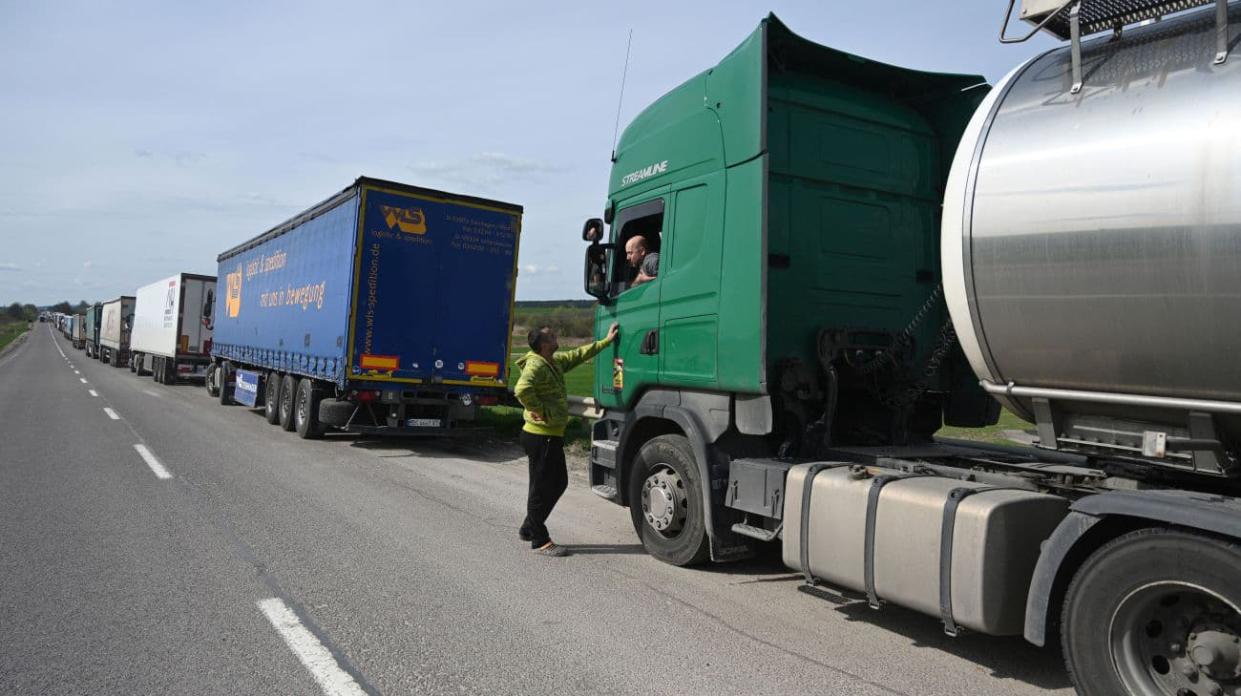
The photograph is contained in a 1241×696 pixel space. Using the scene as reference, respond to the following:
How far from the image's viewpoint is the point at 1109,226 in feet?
11.3

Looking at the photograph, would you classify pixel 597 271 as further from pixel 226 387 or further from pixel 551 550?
pixel 226 387

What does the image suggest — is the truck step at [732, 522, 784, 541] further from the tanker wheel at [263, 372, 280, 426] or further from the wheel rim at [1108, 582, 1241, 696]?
the tanker wheel at [263, 372, 280, 426]

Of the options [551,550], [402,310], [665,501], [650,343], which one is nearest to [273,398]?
[402,310]

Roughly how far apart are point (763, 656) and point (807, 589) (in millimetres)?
1358

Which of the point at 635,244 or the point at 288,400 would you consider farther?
the point at 288,400

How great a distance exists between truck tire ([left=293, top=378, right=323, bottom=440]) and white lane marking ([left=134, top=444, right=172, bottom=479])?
2401mm

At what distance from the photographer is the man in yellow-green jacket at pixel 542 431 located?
6355 mm

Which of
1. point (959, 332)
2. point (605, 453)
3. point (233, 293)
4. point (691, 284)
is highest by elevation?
point (233, 293)

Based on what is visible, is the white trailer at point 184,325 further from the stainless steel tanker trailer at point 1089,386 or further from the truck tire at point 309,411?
the stainless steel tanker trailer at point 1089,386

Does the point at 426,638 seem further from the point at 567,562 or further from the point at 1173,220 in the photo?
the point at 1173,220

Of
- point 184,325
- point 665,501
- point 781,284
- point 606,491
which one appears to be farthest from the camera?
point 184,325

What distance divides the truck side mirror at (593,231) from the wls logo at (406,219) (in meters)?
6.11

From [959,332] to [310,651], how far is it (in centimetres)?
367

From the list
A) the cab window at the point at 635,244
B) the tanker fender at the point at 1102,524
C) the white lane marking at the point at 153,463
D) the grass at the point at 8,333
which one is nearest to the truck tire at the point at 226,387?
the white lane marking at the point at 153,463
